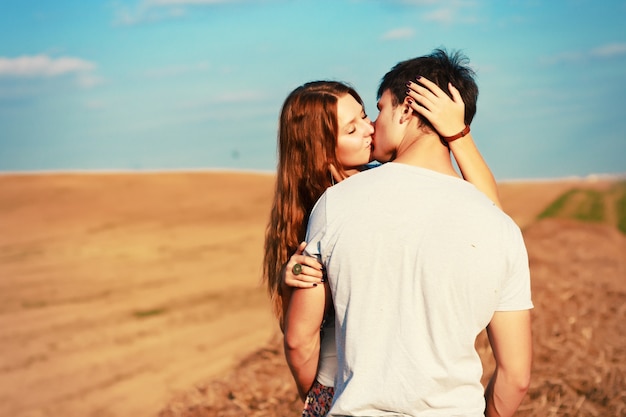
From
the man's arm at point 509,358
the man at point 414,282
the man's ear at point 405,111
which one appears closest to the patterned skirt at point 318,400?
the man at point 414,282

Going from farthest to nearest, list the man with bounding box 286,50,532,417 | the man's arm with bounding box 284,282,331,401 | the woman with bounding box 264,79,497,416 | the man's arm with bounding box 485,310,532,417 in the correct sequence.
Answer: the woman with bounding box 264,79,497,416 → the man's arm with bounding box 284,282,331,401 → the man's arm with bounding box 485,310,532,417 → the man with bounding box 286,50,532,417

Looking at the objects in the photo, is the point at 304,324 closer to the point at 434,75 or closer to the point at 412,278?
the point at 412,278

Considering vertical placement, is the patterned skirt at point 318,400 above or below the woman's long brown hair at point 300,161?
below

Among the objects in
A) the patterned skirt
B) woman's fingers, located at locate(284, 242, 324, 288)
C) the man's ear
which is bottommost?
the patterned skirt

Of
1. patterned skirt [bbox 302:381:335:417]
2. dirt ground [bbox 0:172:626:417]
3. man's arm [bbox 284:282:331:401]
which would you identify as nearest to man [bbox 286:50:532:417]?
man's arm [bbox 284:282:331:401]

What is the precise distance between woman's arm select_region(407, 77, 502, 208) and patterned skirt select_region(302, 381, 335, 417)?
926mm

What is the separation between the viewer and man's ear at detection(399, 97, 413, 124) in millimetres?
2791

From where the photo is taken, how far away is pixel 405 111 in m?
2.81

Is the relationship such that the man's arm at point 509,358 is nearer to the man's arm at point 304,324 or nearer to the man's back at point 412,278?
the man's back at point 412,278

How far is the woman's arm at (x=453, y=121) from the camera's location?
9.02 feet

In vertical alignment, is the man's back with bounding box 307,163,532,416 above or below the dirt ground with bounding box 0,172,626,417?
above

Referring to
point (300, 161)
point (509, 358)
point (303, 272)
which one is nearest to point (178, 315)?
point (300, 161)

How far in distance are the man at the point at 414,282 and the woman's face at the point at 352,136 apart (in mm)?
615

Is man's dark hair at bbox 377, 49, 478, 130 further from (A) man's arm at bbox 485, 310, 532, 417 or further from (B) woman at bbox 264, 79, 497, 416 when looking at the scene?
(A) man's arm at bbox 485, 310, 532, 417
